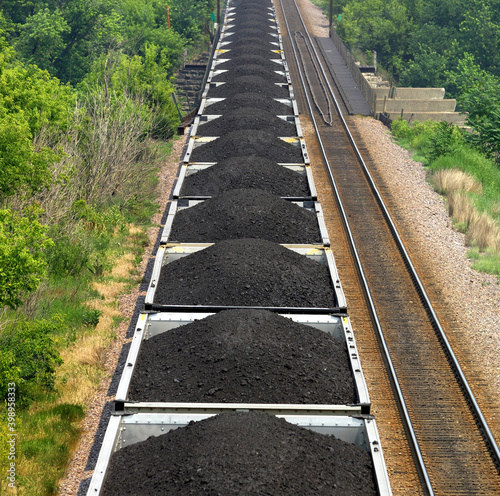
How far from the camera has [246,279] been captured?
12.5 m

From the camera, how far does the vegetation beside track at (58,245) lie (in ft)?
34.9

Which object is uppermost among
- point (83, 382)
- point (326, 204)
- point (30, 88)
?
point (30, 88)

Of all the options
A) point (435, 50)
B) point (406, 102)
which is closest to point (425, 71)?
point (435, 50)

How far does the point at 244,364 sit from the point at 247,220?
18.8 feet

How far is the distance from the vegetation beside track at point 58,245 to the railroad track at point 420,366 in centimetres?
655

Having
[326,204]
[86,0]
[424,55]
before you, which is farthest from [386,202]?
[424,55]

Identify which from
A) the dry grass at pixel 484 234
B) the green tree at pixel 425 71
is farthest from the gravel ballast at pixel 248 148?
the green tree at pixel 425 71

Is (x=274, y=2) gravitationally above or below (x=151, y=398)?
above

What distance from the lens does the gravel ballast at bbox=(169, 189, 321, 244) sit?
14930 millimetres

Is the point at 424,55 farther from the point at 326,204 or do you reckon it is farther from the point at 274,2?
the point at 326,204

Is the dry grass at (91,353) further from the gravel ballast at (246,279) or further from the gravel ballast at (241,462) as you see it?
the gravel ballast at (241,462)

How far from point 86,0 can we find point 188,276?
120 ft

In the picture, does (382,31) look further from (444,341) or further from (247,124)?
(444,341)

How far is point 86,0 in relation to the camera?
43.2 m
